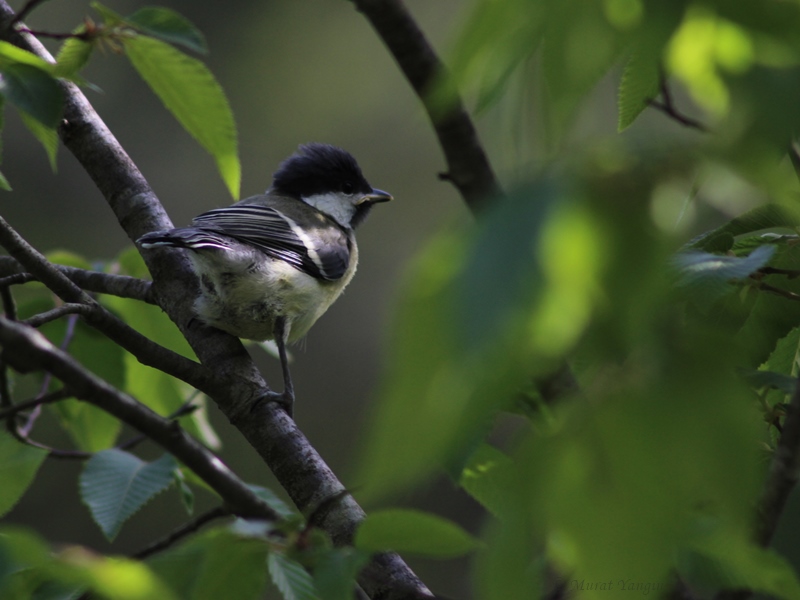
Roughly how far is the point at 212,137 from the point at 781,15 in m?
0.75

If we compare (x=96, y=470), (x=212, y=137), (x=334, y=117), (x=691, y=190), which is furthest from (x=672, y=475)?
(x=334, y=117)

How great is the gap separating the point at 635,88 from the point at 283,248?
1802 millimetres

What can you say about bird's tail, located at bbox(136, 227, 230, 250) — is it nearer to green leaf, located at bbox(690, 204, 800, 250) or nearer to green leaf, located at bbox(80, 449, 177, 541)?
green leaf, located at bbox(80, 449, 177, 541)

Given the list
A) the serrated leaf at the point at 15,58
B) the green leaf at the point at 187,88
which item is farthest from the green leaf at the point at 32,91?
the green leaf at the point at 187,88

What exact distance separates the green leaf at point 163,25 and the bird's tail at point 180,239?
0.76 m

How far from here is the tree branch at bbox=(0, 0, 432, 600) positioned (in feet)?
4.21

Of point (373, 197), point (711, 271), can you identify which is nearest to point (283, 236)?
point (373, 197)

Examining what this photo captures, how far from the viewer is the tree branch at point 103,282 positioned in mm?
1602

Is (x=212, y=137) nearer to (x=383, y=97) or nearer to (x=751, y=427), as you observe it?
(x=751, y=427)

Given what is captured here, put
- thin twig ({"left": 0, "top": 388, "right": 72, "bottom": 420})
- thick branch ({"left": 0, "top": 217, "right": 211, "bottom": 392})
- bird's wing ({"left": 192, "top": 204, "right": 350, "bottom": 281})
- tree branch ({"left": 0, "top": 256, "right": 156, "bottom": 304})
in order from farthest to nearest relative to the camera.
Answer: bird's wing ({"left": 192, "top": 204, "right": 350, "bottom": 281}), tree branch ({"left": 0, "top": 256, "right": 156, "bottom": 304}), thick branch ({"left": 0, "top": 217, "right": 211, "bottom": 392}), thin twig ({"left": 0, "top": 388, "right": 72, "bottom": 420})

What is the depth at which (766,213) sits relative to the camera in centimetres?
121

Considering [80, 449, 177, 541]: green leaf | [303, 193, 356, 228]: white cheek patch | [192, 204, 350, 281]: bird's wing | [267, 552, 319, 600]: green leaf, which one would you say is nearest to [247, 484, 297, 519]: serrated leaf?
[80, 449, 177, 541]: green leaf

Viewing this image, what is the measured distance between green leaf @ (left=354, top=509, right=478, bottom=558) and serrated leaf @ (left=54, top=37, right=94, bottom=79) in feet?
2.15

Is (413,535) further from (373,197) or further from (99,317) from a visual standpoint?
(373,197)
